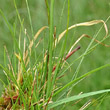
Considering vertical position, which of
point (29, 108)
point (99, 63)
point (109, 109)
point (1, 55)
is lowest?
point (109, 109)

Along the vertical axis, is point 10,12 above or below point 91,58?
above

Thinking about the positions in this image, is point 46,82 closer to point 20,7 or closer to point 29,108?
point 29,108

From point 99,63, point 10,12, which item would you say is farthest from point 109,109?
point 10,12

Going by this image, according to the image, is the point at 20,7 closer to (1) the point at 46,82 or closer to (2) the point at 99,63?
(2) the point at 99,63

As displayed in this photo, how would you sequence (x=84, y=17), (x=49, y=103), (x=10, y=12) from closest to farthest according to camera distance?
1. (x=49, y=103)
2. (x=84, y=17)
3. (x=10, y=12)

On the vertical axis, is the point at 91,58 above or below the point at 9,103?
below

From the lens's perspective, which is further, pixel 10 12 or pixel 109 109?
pixel 10 12

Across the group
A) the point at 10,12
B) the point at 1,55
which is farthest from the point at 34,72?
the point at 10,12

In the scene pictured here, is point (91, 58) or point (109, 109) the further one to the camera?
point (91, 58)

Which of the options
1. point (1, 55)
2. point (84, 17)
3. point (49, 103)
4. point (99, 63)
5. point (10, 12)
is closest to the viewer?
point (49, 103)
